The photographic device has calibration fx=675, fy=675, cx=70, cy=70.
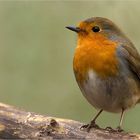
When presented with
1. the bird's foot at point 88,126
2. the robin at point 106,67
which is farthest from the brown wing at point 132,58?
the bird's foot at point 88,126

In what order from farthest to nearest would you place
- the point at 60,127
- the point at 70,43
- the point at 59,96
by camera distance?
the point at 70,43 → the point at 59,96 → the point at 60,127

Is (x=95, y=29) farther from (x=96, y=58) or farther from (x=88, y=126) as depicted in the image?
(x=88, y=126)

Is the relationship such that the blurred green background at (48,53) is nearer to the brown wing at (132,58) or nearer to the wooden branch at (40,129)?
the brown wing at (132,58)

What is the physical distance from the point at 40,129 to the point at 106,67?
1.02 m

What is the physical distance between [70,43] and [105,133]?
2.80 meters

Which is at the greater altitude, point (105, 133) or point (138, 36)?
point (138, 36)

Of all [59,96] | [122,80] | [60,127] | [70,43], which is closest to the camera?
[60,127]

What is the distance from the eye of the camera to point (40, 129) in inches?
237

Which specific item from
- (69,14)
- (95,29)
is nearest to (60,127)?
(95,29)

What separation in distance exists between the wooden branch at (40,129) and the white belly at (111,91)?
0.46 metres

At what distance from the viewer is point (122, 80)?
264 inches

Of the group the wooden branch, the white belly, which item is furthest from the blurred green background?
the wooden branch

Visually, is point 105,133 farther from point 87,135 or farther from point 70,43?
point 70,43

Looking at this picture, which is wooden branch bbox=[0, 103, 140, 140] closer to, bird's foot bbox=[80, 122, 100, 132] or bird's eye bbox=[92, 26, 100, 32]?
bird's foot bbox=[80, 122, 100, 132]
